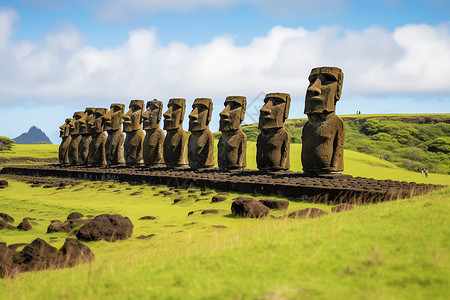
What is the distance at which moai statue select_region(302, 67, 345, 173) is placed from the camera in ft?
38.2

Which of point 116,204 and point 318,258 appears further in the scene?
→ point 116,204

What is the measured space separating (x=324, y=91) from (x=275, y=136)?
8.02 ft

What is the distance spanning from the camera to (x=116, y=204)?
35.2ft

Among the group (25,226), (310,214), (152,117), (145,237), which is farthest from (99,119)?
(310,214)

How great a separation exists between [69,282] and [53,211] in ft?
19.9

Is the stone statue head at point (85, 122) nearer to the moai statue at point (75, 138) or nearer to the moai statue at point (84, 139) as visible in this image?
the moai statue at point (84, 139)

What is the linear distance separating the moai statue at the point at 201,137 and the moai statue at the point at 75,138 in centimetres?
1004

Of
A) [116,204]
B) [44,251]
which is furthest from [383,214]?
[116,204]

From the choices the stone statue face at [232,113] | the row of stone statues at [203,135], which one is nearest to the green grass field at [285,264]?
the row of stone statues at [203,135]

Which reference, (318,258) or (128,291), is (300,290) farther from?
(128,291)

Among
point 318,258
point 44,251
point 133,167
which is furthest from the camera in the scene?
point 133,167

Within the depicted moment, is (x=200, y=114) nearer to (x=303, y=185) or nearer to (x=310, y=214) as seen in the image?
(x=303, y=185)

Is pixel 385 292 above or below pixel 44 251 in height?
above

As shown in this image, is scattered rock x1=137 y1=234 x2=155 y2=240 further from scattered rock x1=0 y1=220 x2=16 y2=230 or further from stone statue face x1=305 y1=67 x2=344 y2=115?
stone statue face x1=305 y1=67 x2=344 y2=115
